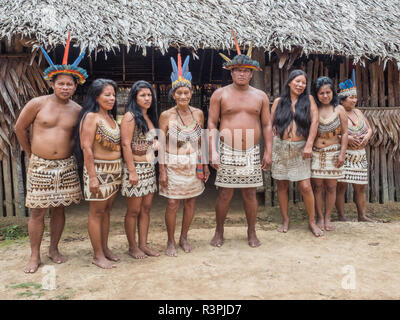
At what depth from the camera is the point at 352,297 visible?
247 centimetres

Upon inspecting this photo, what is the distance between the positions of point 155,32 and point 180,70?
1487mm

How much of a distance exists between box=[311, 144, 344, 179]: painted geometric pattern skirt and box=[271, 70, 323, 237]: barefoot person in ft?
0.52

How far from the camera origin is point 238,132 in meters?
3.53

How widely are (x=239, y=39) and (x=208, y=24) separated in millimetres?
526

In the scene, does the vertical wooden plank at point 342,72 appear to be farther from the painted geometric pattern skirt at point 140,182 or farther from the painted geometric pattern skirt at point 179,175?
the painted geometric pattern skirt at point 140,182

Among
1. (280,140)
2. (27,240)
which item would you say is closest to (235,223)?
(280,140)

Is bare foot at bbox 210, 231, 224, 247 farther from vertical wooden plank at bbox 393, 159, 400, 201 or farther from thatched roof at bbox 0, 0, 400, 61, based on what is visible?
vertical wooden plank at bbox 393, 159, 400, 201

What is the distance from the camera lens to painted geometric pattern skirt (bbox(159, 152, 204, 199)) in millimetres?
3354

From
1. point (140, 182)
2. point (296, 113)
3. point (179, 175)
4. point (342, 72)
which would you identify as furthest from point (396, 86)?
point (140, 182)

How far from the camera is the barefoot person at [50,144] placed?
299cm

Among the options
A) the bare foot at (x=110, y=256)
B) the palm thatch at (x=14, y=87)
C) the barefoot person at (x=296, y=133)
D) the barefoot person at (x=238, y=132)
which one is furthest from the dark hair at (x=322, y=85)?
the palm thatch at (x=14, y=87)

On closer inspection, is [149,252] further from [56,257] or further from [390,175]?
[390,175]

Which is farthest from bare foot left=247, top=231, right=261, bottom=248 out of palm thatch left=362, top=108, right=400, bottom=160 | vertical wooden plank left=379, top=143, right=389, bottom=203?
vertical wooden plank left=379, top=143, right=389, bottom=203

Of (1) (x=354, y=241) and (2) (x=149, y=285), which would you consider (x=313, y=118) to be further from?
(2) (x=149, y=285)
